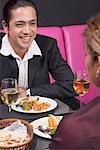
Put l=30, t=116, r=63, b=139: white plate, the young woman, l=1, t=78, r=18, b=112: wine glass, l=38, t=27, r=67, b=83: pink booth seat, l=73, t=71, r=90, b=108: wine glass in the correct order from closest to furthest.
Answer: the young woman → l=30, t=116, r=63, b=139: white plate → l=1, t=78, r=18, b=112: wine glass → l=73, t=71, r=90, b=108: wine glass → l=38, t=27, r=67, b=83: pink booth seat

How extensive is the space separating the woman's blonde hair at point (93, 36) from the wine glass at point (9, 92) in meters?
0.56

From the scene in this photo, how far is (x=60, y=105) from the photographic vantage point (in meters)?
1.52

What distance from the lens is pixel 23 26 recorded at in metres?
2.05

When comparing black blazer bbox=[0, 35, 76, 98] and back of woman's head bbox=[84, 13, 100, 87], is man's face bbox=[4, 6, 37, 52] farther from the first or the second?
back of woman's head bbox=[84, 13, 100, 87]

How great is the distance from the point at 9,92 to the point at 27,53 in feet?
2.68

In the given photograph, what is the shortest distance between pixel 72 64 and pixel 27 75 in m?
0.56

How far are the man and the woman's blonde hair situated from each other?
1049mm

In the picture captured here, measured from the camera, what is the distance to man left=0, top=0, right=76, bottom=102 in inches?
79.8

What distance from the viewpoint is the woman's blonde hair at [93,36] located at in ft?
2.73

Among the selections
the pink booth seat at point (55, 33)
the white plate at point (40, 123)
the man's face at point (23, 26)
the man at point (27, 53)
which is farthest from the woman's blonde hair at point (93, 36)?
the pink booth seat at point (55, 33)

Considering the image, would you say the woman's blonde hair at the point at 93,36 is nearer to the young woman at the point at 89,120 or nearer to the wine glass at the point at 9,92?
the young woman at the point at 89,120

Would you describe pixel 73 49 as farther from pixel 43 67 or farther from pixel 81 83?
pixel 81 83

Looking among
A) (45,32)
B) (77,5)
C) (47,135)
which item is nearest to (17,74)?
(45,32)

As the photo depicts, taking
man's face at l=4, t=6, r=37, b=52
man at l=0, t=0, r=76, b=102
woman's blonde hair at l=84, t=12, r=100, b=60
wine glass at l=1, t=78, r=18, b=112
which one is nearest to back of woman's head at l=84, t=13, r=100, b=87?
woman's blonde hair at l=84, t=12, r=100, b=60
